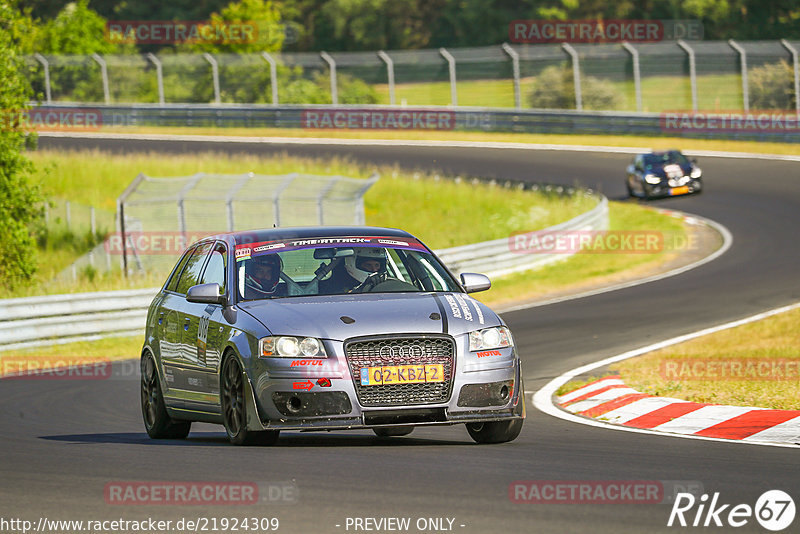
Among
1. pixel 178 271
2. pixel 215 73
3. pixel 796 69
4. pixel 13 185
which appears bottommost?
pixel 215 73

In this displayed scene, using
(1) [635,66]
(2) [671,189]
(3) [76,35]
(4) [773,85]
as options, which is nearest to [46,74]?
(3) [76,35]

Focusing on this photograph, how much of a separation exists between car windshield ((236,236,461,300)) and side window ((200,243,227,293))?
20cm

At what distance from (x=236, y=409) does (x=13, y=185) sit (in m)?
17.9

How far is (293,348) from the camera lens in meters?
8.41

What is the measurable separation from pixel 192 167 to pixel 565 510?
108 feet

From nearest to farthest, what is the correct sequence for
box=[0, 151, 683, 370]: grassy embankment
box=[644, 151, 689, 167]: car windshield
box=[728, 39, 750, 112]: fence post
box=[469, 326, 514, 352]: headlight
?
box=[469, 326, 514, 352]: headlight
box=[0, 151, 683, 370]: grassy embankment
box=[644, 151, 689, 167]: car windshield
box=[728, 39, 750, 112]: fence post

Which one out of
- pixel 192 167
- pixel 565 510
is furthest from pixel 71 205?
pixel 565 510

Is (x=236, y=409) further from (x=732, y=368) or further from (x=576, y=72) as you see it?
(x=576, y=72)

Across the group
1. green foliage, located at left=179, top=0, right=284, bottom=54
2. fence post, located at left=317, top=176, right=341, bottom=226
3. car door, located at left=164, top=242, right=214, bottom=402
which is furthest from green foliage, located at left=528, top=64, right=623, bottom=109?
car door, located at left=164, top=242, right=214, bottom=402

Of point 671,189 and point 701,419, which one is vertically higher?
point 701,419

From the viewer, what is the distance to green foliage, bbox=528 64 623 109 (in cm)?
5019

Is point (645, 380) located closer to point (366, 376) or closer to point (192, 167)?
point (366, 376)

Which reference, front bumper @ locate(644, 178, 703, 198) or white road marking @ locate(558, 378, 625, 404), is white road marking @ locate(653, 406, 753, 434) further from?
front bumper @ locate(644, 178, 703, 198)

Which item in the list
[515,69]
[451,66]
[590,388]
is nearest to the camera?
[590,388]
